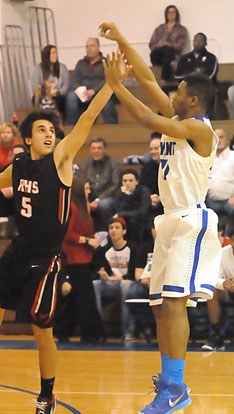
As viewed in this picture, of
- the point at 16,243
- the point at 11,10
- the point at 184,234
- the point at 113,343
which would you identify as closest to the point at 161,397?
the point at 184,234

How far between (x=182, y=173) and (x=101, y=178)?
4720mm

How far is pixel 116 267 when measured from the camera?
8766 mm

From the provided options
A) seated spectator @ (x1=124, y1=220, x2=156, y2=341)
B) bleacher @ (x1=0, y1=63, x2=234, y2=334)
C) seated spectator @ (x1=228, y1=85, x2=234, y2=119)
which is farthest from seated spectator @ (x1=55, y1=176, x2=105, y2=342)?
seated spectator @ (x1=228, y1=85, x2=234, y2=119)

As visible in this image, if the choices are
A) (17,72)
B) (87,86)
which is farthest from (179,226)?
(17,72)

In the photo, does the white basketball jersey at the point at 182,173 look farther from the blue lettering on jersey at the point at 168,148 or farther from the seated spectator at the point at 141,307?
the seated spectator at the point at 141,307

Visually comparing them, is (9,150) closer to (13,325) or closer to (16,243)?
(13,325)

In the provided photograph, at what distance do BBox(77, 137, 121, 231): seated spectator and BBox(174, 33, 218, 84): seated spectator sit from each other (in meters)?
2.57

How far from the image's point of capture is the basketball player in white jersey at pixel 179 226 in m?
4.73

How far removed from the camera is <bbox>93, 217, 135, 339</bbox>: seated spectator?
8.63m

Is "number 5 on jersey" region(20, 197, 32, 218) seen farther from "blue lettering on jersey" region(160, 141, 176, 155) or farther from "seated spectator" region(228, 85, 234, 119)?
"seated spectator" region(228, 85, 234, 119)

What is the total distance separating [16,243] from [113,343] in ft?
12.0

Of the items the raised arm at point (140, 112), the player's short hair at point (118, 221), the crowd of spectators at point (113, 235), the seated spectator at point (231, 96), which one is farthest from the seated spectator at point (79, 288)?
the raised arm at point (140, 112)

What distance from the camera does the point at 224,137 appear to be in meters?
9.68

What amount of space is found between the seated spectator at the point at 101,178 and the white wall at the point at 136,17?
4.26 meters
